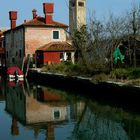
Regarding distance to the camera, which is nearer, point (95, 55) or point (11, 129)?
point (11, 129)

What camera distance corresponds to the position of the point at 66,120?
1898cm

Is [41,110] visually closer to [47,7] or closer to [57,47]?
[57,47]

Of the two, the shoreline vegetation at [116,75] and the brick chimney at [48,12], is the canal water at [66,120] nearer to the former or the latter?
the shoreline vegetation at [116,75]

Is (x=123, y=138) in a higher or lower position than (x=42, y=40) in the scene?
lower

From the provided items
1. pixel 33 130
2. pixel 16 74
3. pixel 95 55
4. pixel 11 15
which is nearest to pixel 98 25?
pixel 95 55

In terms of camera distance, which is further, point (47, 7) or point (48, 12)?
point (48, 12)

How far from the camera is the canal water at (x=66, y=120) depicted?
51.3 feet

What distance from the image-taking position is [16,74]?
149 feet

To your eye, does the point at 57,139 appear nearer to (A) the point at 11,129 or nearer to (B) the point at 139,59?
(A) the point at 11,129

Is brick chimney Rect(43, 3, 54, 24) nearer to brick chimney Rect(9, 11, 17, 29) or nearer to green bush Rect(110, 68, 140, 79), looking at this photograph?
brick chimney Rect(9, 11, 17, 29)

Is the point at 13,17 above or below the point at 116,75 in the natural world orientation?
above

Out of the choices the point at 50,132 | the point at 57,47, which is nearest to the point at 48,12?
the point at 57,47

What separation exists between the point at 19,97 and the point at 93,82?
4.90 meters

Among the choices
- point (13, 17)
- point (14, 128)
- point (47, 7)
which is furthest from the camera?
point (13, 17)
